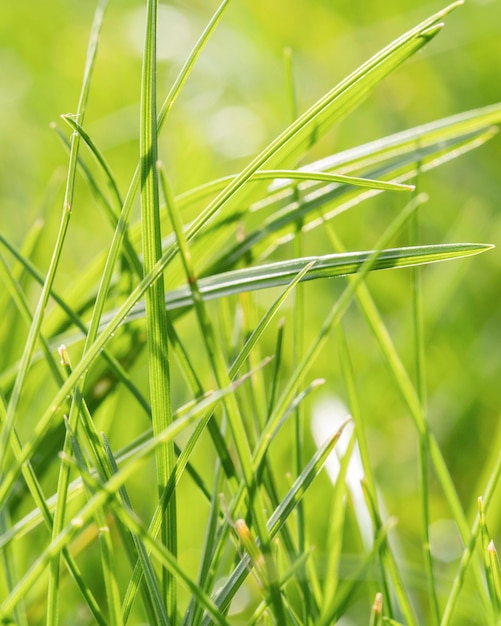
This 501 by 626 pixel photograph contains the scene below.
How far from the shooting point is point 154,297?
0.39m

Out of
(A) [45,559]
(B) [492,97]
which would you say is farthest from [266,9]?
(A) [45,559]

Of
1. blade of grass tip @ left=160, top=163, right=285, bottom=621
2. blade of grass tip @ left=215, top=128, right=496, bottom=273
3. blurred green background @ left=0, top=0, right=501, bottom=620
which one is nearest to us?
blade of grass tip @ left=160, top=163, right=285, bottom=621

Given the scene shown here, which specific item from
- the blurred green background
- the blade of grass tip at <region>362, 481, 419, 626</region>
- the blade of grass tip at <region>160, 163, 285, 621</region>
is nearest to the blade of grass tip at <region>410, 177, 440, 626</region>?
the blade of grass tip at <region>362, 481, 419, 626</region>

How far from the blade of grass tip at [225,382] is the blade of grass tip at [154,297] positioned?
0.14 ft

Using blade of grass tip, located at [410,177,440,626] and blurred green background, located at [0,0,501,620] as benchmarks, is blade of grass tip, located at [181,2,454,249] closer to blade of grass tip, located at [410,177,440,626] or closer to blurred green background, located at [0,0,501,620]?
blade of grass tip, located at [410,177,440,626]

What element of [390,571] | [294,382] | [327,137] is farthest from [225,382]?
[327,137]

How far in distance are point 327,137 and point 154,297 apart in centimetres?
94

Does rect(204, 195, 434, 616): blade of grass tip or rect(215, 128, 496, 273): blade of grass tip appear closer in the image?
rect(204, 195, 434, 616): blade of grass tip

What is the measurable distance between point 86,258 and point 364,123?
500 millimetres

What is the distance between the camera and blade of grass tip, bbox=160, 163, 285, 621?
1.07ft

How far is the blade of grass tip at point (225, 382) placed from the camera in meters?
0.32

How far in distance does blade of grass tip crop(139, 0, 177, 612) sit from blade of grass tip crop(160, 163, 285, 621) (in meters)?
0.04

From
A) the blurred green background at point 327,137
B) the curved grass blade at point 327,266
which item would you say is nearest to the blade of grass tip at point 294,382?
the curved grass blade at point 327,266

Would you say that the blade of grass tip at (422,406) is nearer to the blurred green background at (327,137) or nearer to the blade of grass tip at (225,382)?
the blade of grass tip at (225,382)
